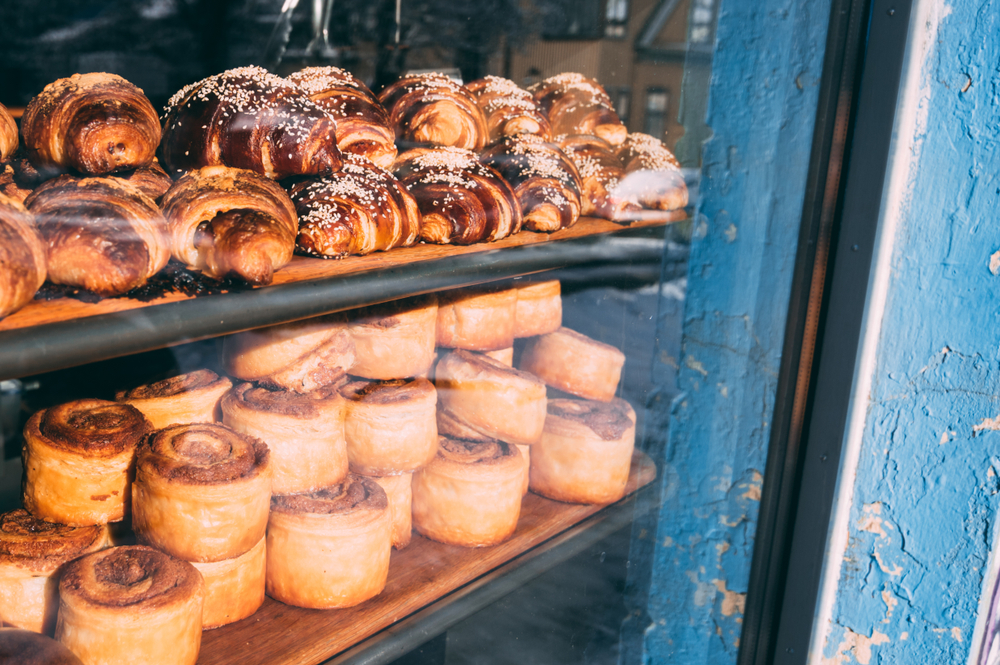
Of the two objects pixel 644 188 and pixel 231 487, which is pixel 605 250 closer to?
pixel 644 188

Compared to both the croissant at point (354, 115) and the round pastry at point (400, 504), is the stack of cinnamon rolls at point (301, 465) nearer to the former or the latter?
the round pastry at point (400, 504)

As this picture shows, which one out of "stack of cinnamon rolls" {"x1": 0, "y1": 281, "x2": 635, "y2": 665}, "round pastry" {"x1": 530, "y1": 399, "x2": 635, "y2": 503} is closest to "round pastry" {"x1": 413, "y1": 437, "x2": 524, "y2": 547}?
"stack of cinnamon rolls" {"x1": 0, "y1": 281, "x2": 635, "y2": 665}

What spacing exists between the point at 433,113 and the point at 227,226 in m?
0.70

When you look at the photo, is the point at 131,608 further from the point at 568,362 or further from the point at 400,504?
the point at 568,362

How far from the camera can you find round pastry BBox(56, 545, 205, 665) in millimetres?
864

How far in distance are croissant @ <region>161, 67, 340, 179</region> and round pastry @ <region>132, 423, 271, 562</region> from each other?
0.40m

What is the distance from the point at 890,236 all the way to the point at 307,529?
44.3 inches

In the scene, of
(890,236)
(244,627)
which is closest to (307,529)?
(244,627)

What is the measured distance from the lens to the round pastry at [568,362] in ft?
5.52

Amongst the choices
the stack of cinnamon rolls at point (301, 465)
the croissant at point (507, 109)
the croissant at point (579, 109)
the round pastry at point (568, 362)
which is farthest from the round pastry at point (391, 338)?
the croissant at point (579, 109)

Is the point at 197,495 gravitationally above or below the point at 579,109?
below

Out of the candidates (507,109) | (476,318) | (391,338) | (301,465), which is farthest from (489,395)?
(507,109)

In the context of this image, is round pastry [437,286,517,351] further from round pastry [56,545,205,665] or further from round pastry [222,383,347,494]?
round pastry [56,545,205,665]

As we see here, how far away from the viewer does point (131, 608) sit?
873 millimetres
